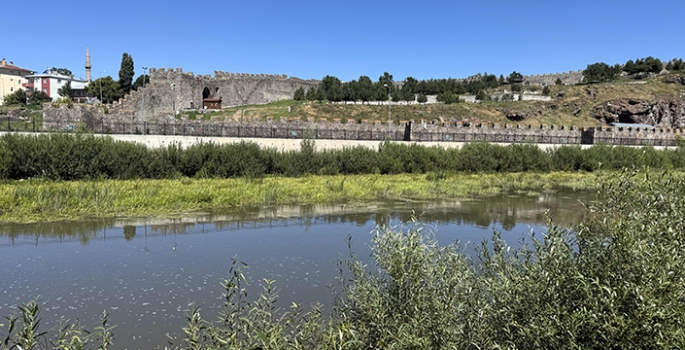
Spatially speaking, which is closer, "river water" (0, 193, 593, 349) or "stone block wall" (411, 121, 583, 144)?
"river water" (0, 193, 593, 349)

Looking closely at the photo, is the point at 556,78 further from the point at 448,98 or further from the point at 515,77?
the point at 448,98

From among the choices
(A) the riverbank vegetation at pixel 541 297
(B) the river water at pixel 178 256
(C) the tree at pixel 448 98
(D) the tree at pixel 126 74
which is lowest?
(B) the river water at pixel 178 256

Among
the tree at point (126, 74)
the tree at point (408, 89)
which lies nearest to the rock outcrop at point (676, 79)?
the tree at point (408, 89)

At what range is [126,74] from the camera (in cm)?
6762

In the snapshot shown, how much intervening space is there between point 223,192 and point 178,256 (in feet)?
24.9

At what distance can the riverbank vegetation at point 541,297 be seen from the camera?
3.86 m

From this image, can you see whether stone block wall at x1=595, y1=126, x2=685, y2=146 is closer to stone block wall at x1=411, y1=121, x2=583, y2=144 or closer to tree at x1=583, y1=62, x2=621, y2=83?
stone block wall at x1=411, y1=121, x2=583, y2=144

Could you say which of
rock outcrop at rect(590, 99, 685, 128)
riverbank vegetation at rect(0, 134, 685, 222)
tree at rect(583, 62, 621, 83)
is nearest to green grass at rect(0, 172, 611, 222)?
riverbank vegetation at rect(0, 134, 685, 222)

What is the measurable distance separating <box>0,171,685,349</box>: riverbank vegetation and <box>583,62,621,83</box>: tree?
273 ft

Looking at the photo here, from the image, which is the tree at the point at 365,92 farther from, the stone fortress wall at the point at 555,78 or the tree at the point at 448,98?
the stone fortress wall at the point at 555,78

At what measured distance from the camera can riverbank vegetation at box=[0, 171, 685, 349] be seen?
152 inches

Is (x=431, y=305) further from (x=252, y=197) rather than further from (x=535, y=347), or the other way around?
(x=252, y=197)

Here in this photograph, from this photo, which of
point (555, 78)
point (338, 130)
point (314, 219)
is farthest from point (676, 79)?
point (314, 219)

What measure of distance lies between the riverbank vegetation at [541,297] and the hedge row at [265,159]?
13263 millimetres
